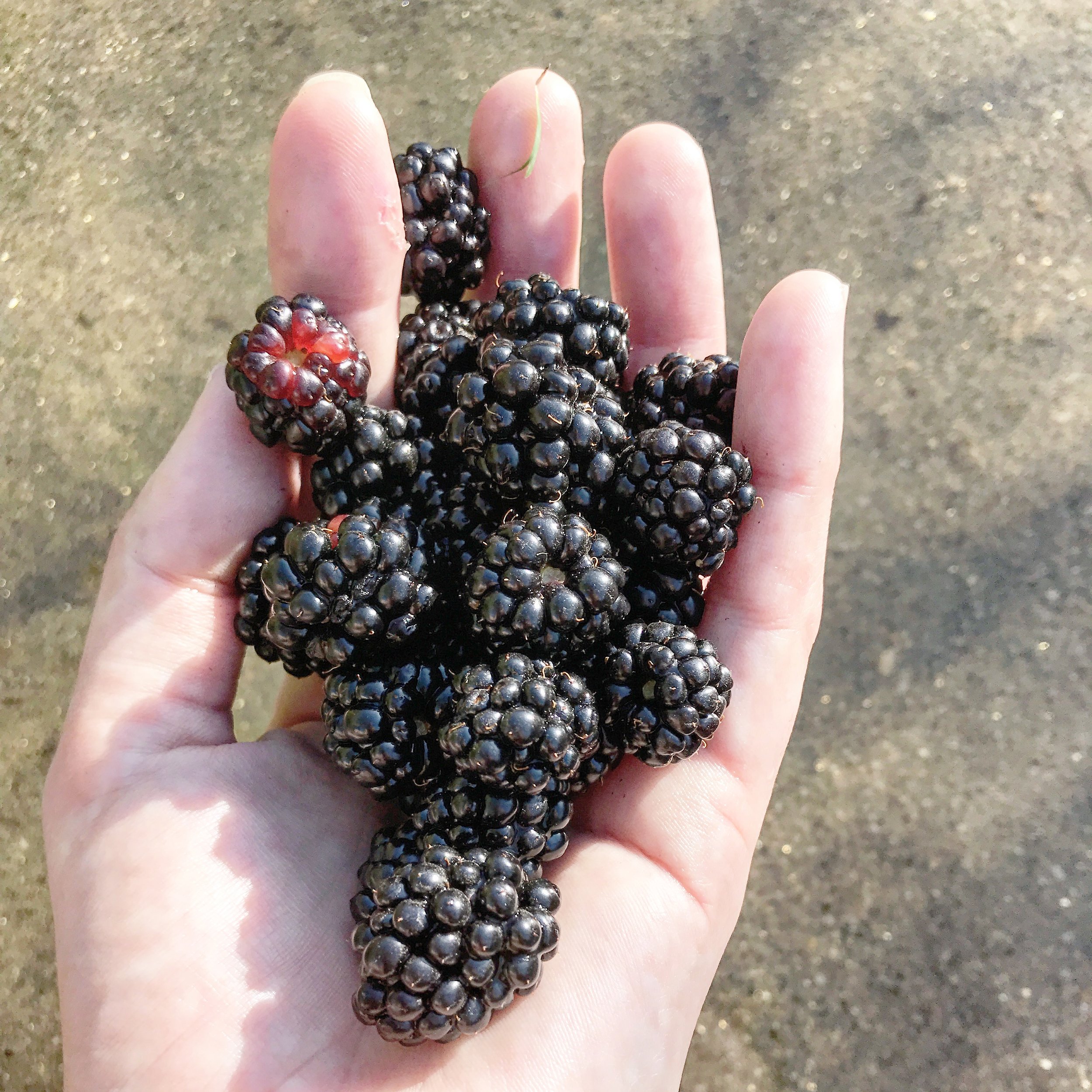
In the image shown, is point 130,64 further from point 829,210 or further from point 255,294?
point 829,210

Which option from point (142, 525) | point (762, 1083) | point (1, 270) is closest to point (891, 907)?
point (762, 1083)

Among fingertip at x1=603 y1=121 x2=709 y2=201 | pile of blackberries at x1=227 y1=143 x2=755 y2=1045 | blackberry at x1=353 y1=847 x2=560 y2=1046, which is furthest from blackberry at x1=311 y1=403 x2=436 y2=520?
fingertip at x1=603 y1=121 x2=709 y2=201

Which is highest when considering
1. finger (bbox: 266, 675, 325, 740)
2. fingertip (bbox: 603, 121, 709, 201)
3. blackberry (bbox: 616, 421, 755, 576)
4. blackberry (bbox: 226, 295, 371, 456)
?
fingertip (bbox: 603, 121, 709, 201)

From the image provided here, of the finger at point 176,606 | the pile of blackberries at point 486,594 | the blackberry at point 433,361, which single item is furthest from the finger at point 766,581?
the finger at point 176,606

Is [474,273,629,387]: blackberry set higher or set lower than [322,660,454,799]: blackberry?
higher

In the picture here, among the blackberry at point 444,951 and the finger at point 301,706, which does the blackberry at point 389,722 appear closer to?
the blackberry at point 444,951

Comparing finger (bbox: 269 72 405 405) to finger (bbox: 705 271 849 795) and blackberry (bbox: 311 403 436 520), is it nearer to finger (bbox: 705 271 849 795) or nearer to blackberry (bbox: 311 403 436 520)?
blackberry (bbox: 311 403 436 520)
